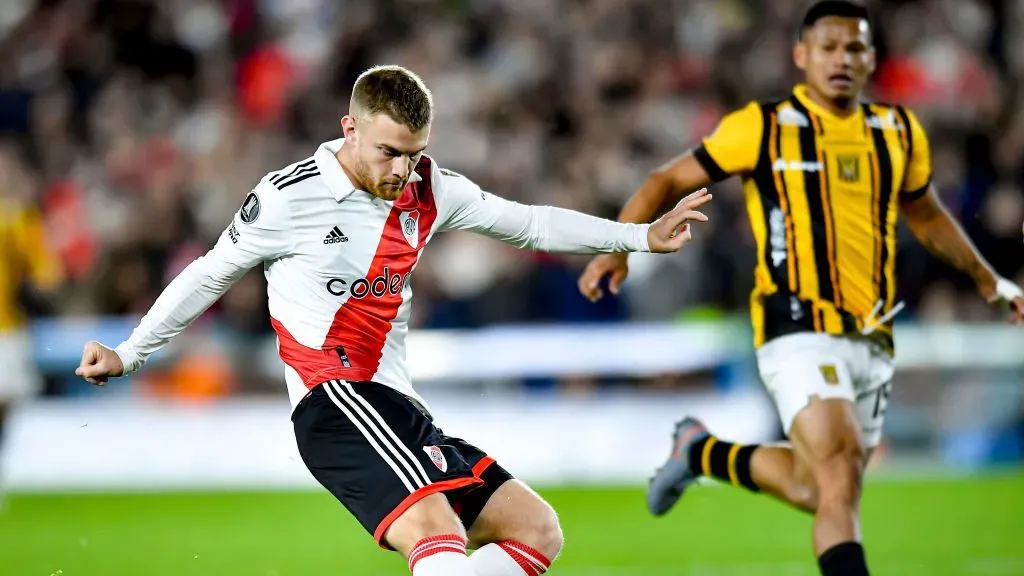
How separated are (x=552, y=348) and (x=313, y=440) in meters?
7.63

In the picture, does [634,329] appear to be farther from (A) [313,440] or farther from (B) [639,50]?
(A) [313,440]

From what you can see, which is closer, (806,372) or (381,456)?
(381,456)

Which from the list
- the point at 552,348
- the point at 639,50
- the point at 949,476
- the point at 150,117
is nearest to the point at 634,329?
the point at 552,348

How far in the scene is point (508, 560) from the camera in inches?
211

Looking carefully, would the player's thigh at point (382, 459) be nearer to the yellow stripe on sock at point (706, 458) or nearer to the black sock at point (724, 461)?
the black sock at point (724, 461)

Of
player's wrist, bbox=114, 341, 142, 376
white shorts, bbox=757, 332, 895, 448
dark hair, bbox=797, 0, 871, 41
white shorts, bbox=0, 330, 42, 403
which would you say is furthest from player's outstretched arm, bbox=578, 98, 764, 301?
white shorts, bbox=0, 330, 42, 403

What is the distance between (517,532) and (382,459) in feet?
2.02

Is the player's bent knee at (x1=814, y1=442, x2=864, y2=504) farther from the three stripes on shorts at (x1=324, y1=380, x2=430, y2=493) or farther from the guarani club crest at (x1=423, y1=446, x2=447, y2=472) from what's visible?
the three stripes on shorts at (x1=324, y1=380, x2=430, y2=493)

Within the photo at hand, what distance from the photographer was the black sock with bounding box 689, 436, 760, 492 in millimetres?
6879

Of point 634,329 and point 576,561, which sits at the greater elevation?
point 634,329

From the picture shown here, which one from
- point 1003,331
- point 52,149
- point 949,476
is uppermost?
point 52,149

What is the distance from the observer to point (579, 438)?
1287 cm

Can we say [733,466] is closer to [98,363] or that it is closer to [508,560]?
[508,560]

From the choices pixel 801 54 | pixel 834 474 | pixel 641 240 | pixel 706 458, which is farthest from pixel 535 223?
pixel 706 458
